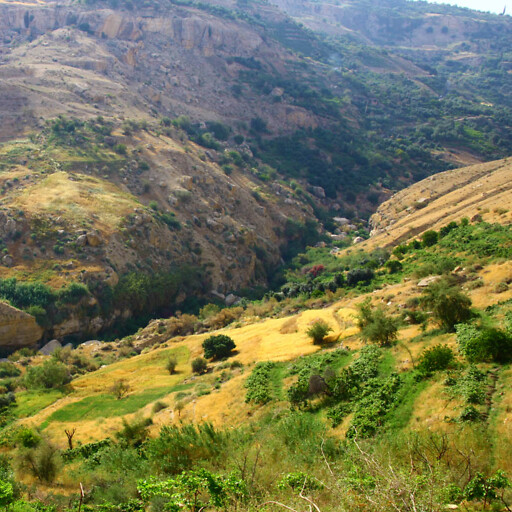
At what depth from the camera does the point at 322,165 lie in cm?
6912

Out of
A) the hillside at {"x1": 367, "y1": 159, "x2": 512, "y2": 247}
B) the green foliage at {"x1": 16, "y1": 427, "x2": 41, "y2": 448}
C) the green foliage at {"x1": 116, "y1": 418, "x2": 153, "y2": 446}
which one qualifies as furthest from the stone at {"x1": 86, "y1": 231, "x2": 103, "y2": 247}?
the hillside at {"x1": 367, "y1": 159, "x2": 512, "y2": 247}

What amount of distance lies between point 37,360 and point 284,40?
335 ft

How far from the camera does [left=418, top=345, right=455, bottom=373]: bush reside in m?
12.4

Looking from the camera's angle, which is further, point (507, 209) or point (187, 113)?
point (187, 113)

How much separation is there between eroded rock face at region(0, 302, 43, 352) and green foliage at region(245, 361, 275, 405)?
1719cm

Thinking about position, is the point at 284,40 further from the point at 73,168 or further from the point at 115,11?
the point at 73,168

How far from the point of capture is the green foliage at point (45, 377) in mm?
22297

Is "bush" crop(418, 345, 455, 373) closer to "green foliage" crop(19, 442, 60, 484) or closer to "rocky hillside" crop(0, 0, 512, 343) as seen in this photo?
"green foliage" crop(19, 442, 60, 484)

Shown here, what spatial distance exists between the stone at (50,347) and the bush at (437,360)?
23382 millimetres

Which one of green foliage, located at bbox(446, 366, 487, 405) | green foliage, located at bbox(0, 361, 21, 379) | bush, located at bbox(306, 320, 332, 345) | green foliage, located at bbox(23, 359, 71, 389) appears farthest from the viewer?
green foliage, located at bbox(0, 361, 21, 379)

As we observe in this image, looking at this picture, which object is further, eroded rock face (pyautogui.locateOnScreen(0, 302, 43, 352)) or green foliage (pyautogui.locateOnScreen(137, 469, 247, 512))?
eroded rock face (pyautogui.locateOnScreen(0, 302, 43, 352))

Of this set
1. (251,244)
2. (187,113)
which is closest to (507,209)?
(251,244)

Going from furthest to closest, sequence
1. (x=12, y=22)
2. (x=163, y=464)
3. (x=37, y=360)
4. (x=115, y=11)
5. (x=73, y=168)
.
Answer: (x=115, y=11) → (x=12, y=22) → (x=73, y=168) → (x=37, y=360) → (x=163, y=464)

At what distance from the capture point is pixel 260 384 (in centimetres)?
1708
